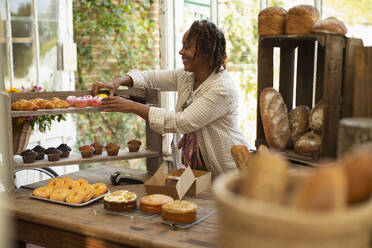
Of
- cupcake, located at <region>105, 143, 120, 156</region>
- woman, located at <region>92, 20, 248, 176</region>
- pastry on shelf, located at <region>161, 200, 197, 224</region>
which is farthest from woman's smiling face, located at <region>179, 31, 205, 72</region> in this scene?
pastry on shelf, located at <region>161, 200, 197, 224</region>

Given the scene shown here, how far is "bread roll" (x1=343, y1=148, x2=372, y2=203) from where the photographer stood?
80 centimetres

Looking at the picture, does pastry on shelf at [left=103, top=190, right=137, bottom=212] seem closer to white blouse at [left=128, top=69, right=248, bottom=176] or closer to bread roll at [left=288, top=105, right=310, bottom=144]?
white blouse at [left=128, top=69, right=248, bottom=176]

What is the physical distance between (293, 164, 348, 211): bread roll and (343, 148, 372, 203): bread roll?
6 centimetres

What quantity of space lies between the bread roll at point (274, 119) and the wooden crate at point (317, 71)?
0.22ft

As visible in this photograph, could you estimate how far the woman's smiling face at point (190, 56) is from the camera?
8.21ft

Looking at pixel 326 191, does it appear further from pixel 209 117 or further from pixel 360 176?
pixel 209 117

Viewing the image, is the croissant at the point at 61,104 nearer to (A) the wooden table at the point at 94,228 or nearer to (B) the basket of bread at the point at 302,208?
(A) the wooden table at the point at 94,228

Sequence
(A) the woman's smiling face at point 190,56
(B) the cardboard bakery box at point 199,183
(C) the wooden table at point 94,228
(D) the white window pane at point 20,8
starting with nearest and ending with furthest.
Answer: (C) the wooden table at point 94,228, (B) the cardboard bakery box at point 199,183, (A) the woman's smiling face at point 190,56, (D) the white window pane at point 20,8

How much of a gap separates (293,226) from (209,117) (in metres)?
1.68

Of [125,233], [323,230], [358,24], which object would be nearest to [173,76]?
[358,24]

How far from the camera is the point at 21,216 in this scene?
72.4 inches

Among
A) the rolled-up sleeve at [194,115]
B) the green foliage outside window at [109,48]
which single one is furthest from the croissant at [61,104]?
the green foliage outside window at [109,48]

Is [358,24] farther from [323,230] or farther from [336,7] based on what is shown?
[323,230]

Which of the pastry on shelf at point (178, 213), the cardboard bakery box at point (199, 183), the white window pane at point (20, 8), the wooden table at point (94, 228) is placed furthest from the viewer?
the white window pane at point (20, 8)
